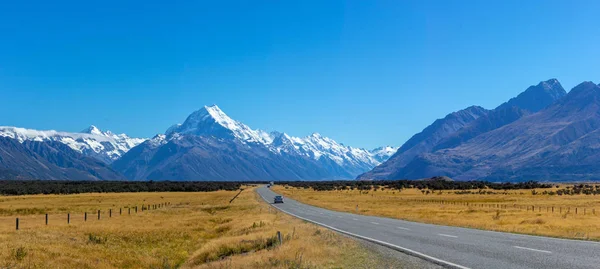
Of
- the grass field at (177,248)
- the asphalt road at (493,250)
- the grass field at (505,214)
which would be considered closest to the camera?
the asphalt road at (493,250)

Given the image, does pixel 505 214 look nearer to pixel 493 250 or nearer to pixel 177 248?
pixel 177 248

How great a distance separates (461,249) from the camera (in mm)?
20078

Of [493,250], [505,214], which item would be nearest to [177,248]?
[493,250]

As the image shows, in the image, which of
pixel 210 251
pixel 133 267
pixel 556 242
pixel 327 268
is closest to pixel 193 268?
pixel 210 251

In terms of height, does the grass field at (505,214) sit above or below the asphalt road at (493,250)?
below

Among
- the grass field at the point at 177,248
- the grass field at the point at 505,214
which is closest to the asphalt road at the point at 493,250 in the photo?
the grass field at the point at 177,248

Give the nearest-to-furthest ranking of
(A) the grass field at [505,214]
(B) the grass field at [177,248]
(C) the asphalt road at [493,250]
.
Result: (C) the asphalt road at [493,250]
(B) the grass field at [177,248]
(A) the grass field at [505,214]

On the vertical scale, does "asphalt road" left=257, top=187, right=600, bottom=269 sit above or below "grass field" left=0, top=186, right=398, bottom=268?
above

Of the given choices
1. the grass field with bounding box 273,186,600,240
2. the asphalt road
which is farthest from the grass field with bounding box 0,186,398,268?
the grass field with bounding box 273,186,600,240

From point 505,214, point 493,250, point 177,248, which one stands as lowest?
point 177,248

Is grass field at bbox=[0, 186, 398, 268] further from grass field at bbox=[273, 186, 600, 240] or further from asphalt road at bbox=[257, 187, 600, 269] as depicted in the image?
grass field at bbox=[273, 186, 600, 240]

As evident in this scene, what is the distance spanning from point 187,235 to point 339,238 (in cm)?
1611

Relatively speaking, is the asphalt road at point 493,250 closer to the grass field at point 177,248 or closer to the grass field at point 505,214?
the grass field at point 177,248

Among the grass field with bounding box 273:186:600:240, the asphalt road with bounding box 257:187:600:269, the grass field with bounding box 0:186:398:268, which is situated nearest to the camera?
the asphalt road with bounding box 257:187:600:269
